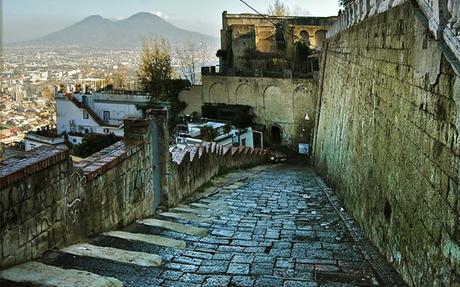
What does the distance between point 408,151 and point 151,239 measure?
11.1 feet

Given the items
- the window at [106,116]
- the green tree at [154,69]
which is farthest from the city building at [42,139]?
the green tree at [154,69]

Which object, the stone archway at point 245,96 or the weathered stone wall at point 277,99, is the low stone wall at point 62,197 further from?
the stone archway at point 245,96

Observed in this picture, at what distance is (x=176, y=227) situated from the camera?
7461 millimetres

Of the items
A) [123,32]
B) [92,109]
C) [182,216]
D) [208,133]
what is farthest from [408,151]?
[123,32]


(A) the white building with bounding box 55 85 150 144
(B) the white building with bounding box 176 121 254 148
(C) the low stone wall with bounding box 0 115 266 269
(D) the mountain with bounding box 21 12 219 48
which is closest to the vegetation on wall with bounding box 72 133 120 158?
(B) the white building with bounding box 176 121 254 148

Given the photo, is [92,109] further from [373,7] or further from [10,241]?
[10,241]

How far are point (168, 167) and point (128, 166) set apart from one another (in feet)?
6.63

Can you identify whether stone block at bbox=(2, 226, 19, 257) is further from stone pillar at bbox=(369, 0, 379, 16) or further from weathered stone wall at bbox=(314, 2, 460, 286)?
stone pillar at bbox=(369, 0, 379, 16)

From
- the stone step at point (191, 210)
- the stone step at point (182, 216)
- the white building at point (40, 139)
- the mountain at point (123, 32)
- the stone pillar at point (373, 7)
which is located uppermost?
the mountain at point (123, 32)

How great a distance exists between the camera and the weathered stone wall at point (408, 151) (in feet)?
14.1

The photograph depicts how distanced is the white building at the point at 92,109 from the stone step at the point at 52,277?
37610mm

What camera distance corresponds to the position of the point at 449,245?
4.10 meters

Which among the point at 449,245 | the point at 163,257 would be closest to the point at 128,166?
the point at 163,257

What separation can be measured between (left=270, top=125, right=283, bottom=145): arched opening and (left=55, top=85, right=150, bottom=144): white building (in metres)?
10.9
